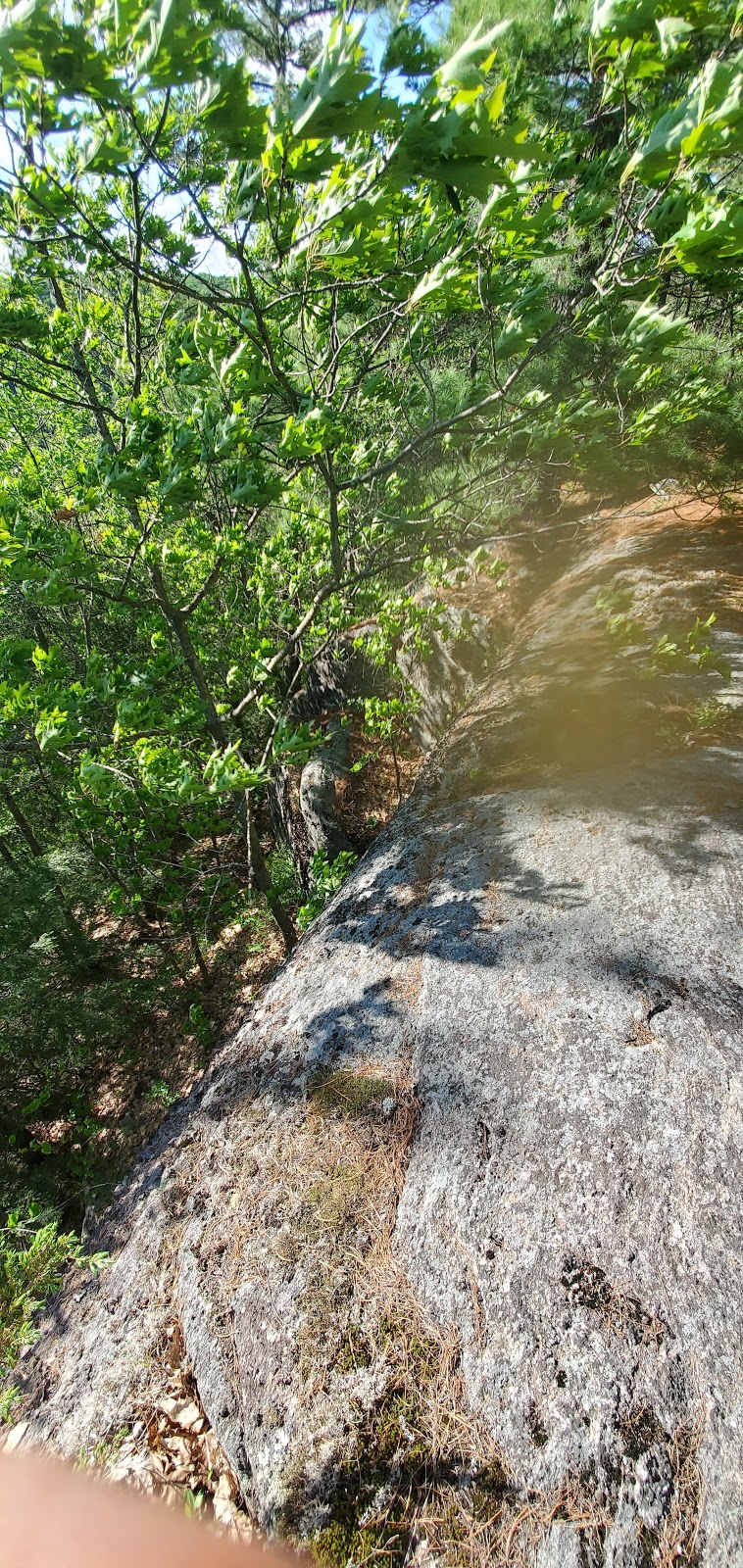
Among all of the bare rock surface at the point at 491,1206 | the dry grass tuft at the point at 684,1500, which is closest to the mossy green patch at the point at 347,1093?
the bare rock surface at the point at 491,1206

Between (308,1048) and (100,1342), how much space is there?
1.23 metres

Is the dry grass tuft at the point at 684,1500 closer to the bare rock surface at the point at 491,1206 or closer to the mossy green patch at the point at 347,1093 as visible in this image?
the bare rock surface at the point at 491,1206

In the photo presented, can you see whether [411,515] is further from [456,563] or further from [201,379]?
[201,379]

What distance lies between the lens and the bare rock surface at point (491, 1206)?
5.30 feet

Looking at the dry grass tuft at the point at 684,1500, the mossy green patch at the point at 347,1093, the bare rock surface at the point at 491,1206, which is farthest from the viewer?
the mossy green patch at the point at 347,1093

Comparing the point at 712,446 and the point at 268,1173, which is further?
the point at 712,446

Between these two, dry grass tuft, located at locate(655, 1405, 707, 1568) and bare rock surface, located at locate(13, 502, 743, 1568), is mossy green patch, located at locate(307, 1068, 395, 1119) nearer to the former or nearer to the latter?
bare rock surface, located at locate(13, 502, 743, 1568)

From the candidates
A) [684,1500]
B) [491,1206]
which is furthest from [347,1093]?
[684,1500]

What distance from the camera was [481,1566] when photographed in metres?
1.49

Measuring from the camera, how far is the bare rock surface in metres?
1.62

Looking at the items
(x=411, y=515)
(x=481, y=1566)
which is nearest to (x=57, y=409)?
(x=411, y=515)

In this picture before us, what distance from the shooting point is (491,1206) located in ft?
6.71

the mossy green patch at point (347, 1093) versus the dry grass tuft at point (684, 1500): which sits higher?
the mossy green patch at point (347, 1093)

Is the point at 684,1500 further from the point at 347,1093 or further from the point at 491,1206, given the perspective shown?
the point at 347,1093
